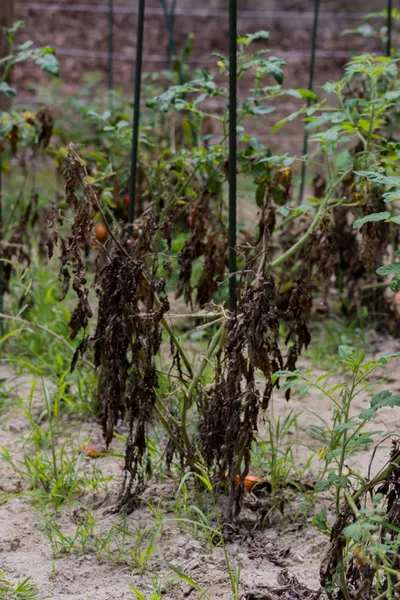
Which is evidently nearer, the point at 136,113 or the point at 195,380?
the point at 195,380

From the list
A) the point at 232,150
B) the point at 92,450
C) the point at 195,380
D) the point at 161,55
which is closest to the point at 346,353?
the point at 195,380

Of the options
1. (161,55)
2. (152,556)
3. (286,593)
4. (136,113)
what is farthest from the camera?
(161,55)

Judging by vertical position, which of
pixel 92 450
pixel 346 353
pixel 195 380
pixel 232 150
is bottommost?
pixel 92 450

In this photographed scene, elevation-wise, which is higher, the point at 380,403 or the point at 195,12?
the point at 195,12

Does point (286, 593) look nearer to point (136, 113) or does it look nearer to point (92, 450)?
point (92, 450)

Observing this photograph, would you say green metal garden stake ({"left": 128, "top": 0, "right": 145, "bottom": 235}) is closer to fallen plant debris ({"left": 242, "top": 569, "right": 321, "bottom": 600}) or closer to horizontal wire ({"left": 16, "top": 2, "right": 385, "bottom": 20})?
fallen plant debris ({"left": 242, "top": 569, "right": 321, "bottom": 600})

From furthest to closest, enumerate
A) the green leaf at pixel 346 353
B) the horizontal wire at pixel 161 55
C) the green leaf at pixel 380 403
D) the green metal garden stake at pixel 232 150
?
the horizontal wire at pixel 161 55 < the green metal garden stake at pixel 232 150 < the green leaf at pixel 346 353 < the green leaf at pixel 380 403

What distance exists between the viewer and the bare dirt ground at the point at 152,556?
2.06 m

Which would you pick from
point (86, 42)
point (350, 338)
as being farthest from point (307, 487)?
point (86, 42)

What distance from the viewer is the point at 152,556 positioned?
218 cm

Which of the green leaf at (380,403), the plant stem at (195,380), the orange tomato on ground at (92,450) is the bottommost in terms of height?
the orange tomato on ground at (92,450)

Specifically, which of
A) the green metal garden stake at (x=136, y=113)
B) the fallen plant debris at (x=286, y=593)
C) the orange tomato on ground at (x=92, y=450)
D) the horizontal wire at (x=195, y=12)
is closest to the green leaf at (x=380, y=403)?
the fallen plant debris at (x=286, y=593)

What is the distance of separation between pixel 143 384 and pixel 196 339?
1442 mm

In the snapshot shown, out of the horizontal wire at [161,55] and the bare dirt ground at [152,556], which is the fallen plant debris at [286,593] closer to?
the bare dirt ground at [152,556]
